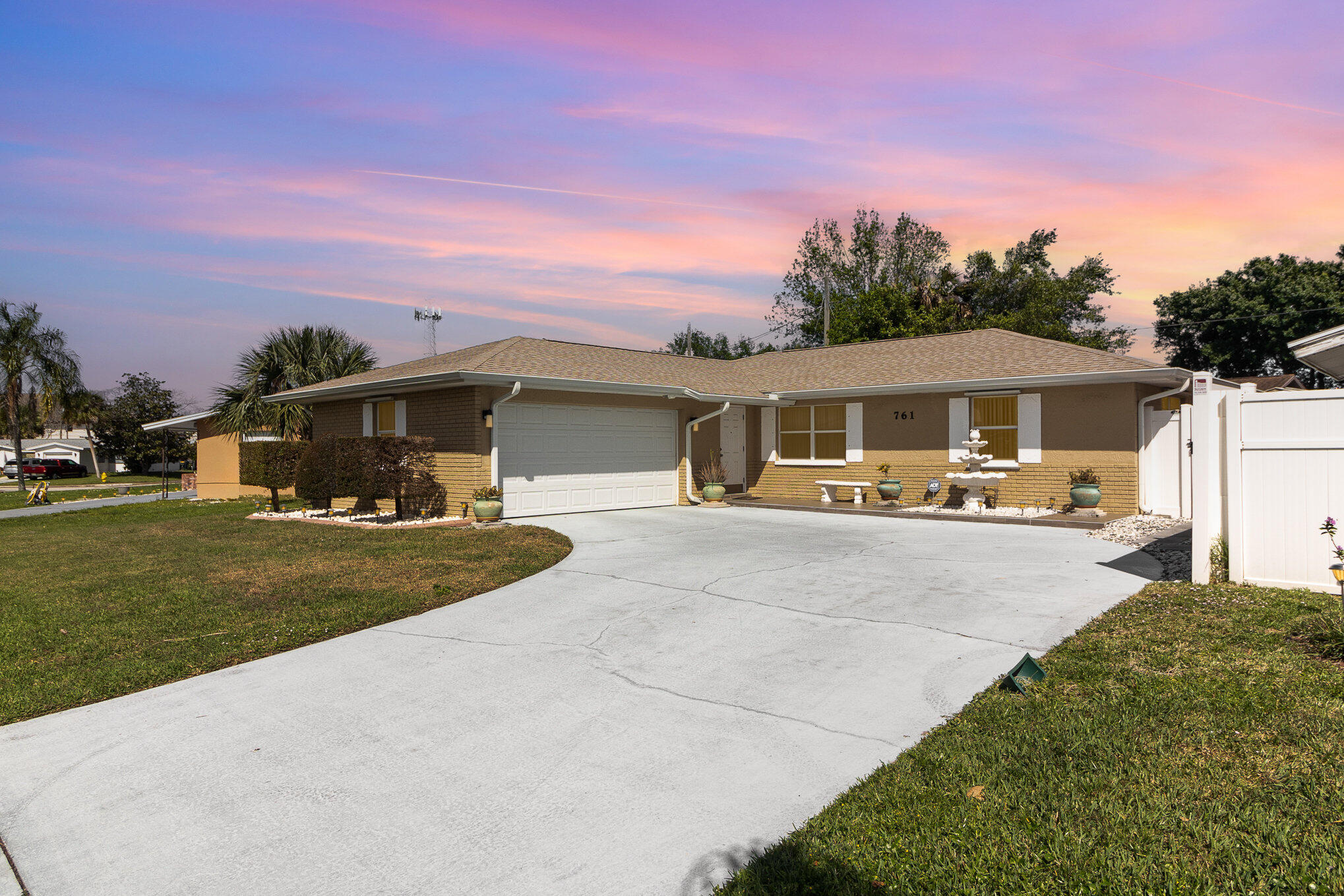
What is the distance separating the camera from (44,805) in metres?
3.69

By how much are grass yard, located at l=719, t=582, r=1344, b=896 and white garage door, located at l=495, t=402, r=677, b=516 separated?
1191cm

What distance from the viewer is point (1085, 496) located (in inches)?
571

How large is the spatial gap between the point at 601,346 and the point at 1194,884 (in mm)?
19303

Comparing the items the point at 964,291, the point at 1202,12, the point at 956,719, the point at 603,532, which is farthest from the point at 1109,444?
the point at 964,291

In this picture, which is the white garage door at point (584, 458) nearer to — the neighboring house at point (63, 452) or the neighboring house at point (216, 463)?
the neighboring house at point (216, 463)

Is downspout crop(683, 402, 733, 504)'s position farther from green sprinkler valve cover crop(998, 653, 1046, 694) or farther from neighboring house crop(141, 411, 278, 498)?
neighboring house crop(141, 411, 278, 498)

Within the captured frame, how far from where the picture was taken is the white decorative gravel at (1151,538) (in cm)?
841

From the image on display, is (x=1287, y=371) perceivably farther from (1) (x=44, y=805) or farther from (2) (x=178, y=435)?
(2) (x=178, y=435)

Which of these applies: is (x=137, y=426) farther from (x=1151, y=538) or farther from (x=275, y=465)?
(x=1151, y=538)

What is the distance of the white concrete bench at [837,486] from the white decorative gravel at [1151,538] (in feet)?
17.5

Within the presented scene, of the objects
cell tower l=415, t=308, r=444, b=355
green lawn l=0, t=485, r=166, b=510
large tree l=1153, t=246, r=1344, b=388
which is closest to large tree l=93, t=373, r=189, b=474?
green lawn l=0, t=485, r=166, b=510

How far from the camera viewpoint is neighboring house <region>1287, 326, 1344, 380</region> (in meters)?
7.64

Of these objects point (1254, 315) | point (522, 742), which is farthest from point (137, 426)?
point (1254, 315)

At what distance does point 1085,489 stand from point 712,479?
308 inches
